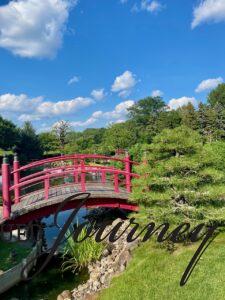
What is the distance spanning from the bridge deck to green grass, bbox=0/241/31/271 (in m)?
1.22

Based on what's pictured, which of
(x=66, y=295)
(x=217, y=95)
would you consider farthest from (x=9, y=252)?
(x=217, y=95)

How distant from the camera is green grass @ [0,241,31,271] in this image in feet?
34.0

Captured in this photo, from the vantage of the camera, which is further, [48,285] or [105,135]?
[105,135]

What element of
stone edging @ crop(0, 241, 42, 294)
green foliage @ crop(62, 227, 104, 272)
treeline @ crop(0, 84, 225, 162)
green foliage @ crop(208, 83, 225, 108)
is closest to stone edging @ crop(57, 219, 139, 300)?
green foliage @ crop(62, 227, 104, 272)

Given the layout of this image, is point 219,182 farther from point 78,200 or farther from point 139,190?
point 78,200

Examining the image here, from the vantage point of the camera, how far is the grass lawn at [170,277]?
700cm

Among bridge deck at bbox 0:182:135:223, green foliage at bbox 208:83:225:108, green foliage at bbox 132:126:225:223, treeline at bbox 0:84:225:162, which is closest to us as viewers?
green foliage at bbox 132:126:225:223

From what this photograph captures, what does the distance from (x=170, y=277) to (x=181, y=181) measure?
2.54 metres

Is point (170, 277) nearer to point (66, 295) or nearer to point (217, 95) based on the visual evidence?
point (66, 295)

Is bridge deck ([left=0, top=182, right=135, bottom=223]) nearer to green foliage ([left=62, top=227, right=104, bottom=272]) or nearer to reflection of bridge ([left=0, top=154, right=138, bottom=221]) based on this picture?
reflection of bridge ([left=0, top=154, right=138, bottom=221])

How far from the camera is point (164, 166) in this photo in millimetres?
9383

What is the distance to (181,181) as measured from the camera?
29.9 feet

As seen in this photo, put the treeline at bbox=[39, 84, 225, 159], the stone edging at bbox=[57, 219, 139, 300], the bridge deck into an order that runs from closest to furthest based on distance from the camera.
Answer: the stone edging at bbox=[57, 219, 139, 300], the bridge deck, the treeline at bbox=[39, 84, 225, 159]

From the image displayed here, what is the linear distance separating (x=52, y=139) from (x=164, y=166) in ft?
204
